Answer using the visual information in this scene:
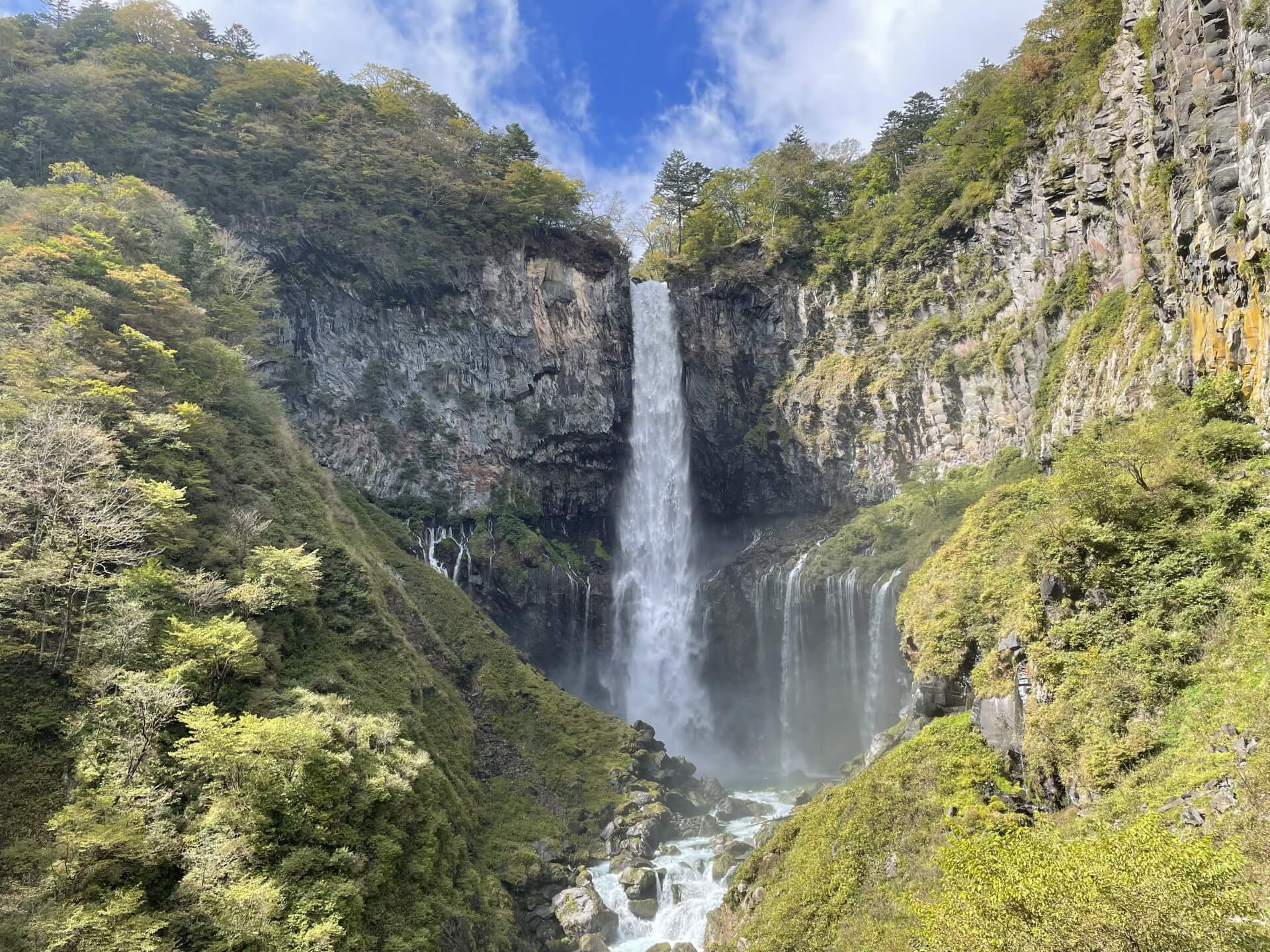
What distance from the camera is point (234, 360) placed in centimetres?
2164

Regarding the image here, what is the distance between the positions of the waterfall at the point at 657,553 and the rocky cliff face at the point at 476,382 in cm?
145

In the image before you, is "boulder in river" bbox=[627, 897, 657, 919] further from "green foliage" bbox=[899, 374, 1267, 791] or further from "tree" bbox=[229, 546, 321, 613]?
"tree" bbox=[229, 546, 321, 613]

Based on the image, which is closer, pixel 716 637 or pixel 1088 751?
pixel 1088 751

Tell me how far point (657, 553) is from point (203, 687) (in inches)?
1102

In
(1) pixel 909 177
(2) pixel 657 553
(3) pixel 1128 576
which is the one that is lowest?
(3) pixel 1128 576

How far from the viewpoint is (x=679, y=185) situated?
44344 mm

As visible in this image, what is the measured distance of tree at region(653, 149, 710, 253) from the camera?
145 ft

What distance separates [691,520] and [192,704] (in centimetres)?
3056

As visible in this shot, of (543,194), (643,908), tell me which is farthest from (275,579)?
(543,194)

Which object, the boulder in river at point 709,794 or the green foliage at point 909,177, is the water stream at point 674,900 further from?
the green foliage at point 909,177

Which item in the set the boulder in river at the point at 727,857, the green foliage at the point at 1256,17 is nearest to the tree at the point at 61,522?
the boulder in river at the point at 727,857

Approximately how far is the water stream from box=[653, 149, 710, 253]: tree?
37.2m

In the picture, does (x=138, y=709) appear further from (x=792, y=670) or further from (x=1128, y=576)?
(x=792, y=670)

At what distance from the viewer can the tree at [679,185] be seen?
44156 millimetres
